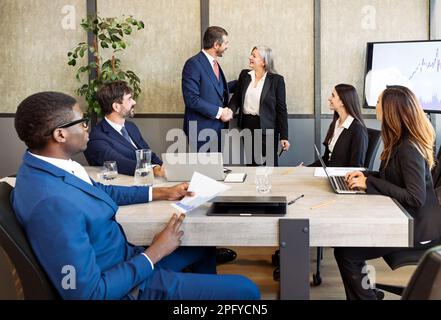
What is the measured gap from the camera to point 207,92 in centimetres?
470

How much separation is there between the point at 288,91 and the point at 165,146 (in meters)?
1.36

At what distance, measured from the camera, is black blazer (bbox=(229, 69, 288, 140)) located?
187 inches

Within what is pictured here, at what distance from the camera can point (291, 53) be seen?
523cm

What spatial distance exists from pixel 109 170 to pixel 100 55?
110 inches

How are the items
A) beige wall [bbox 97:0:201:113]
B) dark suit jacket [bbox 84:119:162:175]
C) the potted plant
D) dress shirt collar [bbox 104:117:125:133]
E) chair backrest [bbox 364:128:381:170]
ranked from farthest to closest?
beige wall [bbox 97:0:201:113], the potted plant, chair backrest [bbox 364:128:381:170], dress shirt collar [bbox 104:117:125:133], dark suit jacket [bbox 84:119:162:175]

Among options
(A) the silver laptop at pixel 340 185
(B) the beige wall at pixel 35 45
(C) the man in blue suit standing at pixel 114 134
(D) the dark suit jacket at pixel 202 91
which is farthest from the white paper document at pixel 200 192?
(B) the beige wall at pixel 35 45

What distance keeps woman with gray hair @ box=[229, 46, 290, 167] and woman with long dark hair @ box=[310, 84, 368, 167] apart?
1.09 metres

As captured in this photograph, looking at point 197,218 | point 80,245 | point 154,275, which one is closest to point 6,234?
point 80,245

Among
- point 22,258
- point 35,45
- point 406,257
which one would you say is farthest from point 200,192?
point 35,45

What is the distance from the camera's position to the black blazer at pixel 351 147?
11.3 ft

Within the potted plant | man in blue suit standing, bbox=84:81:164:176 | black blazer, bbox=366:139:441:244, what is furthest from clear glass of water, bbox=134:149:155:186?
the potted plant

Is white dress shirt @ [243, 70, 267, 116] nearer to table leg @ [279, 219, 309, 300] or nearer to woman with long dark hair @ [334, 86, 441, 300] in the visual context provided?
woman with long dark hair @ [334, 86, 441, 300]

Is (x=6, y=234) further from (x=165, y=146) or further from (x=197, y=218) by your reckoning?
(x=165, y=146)
